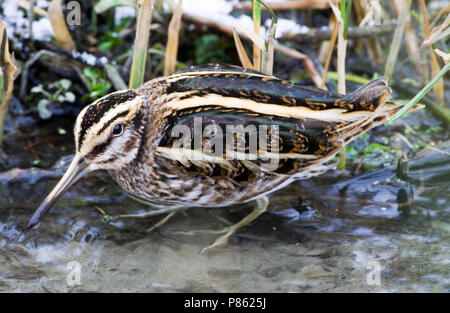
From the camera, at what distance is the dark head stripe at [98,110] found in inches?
121

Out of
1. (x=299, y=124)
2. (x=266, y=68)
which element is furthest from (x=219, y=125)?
(x=266, y=68)

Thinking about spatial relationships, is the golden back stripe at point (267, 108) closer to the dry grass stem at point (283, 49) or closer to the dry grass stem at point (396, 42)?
the dry grass stem at point (396, 42)

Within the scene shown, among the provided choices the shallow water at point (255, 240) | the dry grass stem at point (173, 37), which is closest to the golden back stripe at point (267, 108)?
the shallow water at point (255, 240)

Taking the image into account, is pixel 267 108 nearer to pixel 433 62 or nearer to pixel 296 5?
pixel 433 62

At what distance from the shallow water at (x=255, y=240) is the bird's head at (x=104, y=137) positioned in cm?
30

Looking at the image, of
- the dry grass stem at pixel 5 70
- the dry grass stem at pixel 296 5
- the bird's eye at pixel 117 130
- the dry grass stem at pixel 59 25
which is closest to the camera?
the bird's eye at pixel 117 130

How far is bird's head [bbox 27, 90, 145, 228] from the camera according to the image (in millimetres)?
3102

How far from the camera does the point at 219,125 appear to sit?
3107mm

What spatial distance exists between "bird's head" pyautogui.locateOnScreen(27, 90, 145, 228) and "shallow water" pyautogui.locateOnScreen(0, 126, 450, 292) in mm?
295

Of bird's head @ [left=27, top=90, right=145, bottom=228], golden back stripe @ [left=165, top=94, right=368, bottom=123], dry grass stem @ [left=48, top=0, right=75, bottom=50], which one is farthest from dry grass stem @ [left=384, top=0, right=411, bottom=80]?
dry grass stem @ [left=48, top=0, right=75, bottom=50]

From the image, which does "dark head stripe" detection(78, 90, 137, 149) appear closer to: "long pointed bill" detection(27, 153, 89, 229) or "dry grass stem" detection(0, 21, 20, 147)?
"long pointed bill" detection(27, 153, 89, 229)

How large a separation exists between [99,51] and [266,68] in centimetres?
169

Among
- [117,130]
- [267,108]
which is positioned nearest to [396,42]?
[267,108]

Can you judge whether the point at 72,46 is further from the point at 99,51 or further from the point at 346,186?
the point at 346,186
